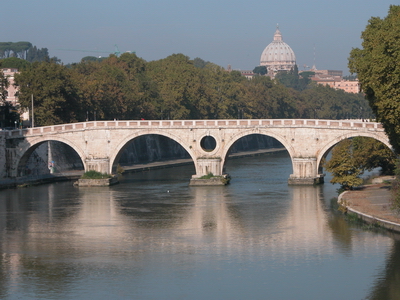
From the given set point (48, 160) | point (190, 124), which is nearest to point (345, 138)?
point (190, 124)

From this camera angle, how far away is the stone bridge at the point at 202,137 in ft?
190

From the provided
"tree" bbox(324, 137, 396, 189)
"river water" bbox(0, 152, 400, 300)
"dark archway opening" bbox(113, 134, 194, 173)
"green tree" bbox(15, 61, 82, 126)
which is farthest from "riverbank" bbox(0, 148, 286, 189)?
"tree" bbox(324, 137, 396, 189)

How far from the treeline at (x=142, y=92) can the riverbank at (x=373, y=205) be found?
2989 centimetres

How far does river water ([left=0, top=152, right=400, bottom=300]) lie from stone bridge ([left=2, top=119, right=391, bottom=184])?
3.04m

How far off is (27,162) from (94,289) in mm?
36443

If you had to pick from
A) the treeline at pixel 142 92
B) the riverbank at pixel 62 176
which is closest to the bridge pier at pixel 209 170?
the riverbank at pixel 62 176

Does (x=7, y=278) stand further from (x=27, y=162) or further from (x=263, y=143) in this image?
(x=263, y=143)

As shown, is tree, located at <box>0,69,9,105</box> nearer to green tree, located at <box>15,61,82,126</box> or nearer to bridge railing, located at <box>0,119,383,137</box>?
green tree, located at <box>15,61,82,126</box>

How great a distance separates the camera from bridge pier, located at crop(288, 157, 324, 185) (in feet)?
191

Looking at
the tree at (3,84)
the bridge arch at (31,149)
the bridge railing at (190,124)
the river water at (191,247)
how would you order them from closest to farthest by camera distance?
the river water at (191,247)
the bridge railing at (190,124)
the bridge arch at (31,149)
the tree at (3,84)

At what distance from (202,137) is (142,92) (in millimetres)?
27286

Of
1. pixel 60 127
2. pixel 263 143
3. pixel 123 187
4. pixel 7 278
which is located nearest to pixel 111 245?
pixel 7 278

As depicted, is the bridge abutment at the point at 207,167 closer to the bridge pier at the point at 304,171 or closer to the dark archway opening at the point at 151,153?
the bridge pier at the point at 304,171

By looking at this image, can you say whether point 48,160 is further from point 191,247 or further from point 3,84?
point 191,247
